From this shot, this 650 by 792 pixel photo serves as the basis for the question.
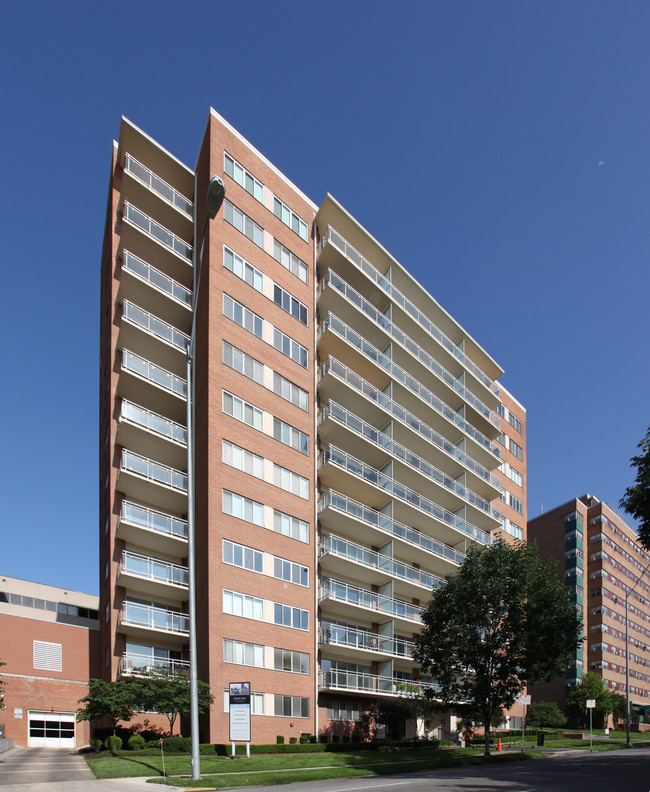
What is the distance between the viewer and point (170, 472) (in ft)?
133

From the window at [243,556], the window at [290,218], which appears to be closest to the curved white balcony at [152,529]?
the window at [243,556]

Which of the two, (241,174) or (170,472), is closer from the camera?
(170,472)

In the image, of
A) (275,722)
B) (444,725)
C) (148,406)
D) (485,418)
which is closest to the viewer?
(275,722)

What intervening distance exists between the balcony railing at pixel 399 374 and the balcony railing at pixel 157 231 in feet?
31.9

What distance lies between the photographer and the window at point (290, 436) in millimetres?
43156

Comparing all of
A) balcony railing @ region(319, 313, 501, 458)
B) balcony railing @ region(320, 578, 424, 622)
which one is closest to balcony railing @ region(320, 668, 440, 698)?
balcony railing @ region(320, 578, 424, 622)

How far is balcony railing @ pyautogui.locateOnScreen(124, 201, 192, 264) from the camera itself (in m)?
41.9

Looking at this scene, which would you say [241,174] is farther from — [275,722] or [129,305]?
[275,722]

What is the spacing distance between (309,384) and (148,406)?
32.2 feet

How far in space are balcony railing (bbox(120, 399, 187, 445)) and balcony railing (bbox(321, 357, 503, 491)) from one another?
1026cm

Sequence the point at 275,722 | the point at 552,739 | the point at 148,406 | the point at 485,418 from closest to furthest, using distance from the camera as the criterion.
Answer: the point at 275,722 → the point at 148,406 → the point at 552,739 → the point at 485,418

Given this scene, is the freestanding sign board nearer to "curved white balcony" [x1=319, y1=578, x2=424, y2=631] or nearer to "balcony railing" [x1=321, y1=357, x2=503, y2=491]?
"curved white balcony" [x1=319, y1=578, x2=424, y2=631]

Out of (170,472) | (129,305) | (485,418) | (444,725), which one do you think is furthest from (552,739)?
(129,305)

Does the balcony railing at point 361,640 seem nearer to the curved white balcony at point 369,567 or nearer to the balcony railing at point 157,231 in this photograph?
the curved white balcony at point 369,567
